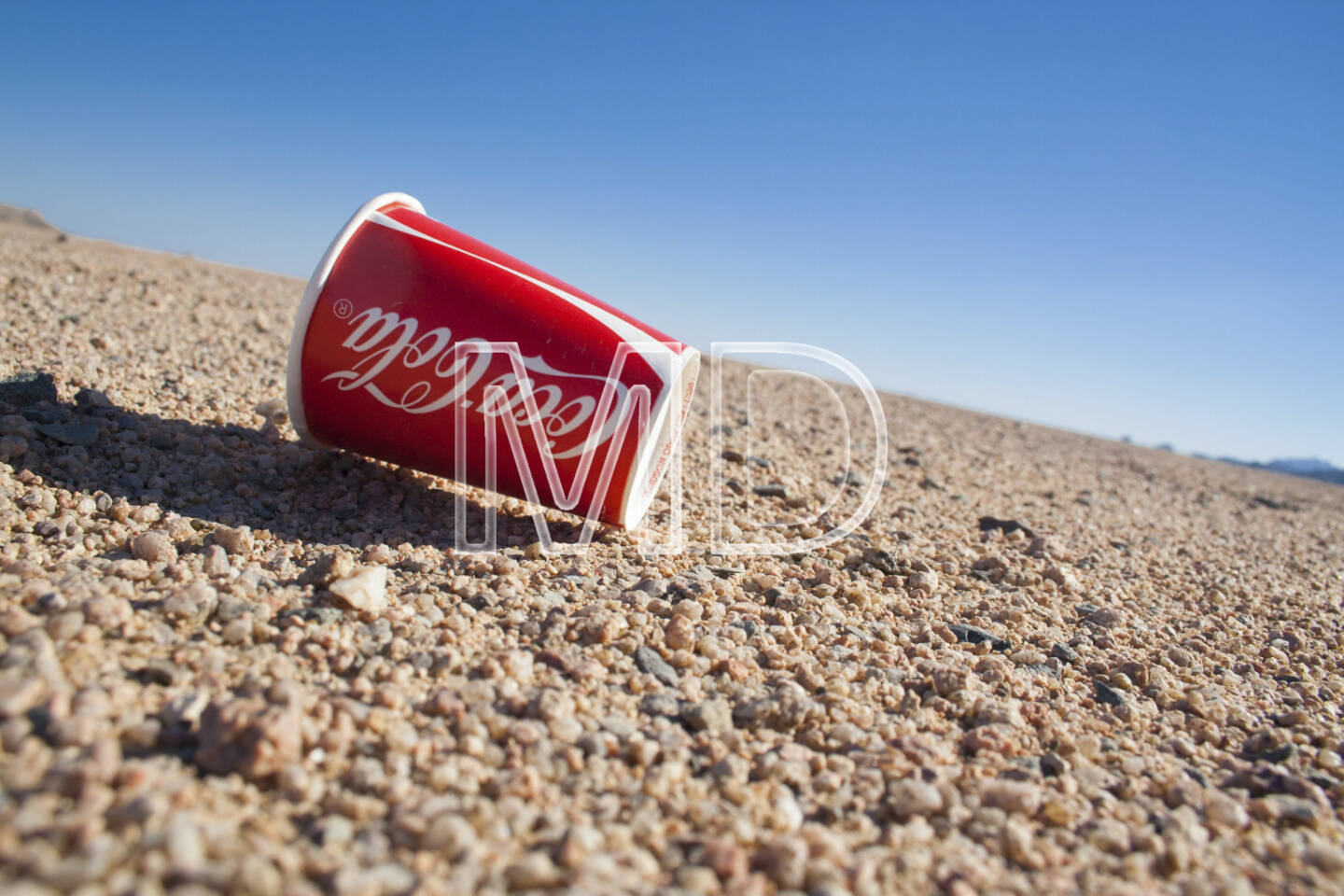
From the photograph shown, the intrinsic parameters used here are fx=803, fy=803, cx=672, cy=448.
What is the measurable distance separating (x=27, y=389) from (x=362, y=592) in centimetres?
177

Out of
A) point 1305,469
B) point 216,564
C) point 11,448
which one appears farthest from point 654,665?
point 1305,469

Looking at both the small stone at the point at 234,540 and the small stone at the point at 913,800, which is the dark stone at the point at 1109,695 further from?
the small stone at the point at 234,540

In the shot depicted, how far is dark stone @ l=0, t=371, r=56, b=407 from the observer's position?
260 cm

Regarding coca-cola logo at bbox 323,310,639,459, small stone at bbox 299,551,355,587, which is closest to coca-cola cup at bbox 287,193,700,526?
coca-cola logo at bbox 323,310,639,459

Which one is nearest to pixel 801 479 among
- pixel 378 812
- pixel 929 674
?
pixel 929 674

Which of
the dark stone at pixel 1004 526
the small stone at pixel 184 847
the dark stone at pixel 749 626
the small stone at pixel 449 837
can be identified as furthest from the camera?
the dark stone at pixel 1004 526

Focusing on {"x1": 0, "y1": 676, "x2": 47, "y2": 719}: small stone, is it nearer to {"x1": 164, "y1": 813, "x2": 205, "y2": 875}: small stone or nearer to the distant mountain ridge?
{"x1": 164, "y1": 813, "x2": 205, "y2": 875}: small stone

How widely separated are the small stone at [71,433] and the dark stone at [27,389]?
203 mm

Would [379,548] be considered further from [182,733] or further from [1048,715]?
[1048,715]

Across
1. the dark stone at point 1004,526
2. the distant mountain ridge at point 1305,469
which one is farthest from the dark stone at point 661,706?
the distant mountain ridge at point 1305,469

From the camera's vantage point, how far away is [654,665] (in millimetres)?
1738

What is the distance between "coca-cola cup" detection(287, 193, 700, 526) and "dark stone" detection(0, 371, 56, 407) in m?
0.96

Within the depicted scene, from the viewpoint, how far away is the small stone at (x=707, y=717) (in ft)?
5.12

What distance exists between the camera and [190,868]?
1.00 metres
